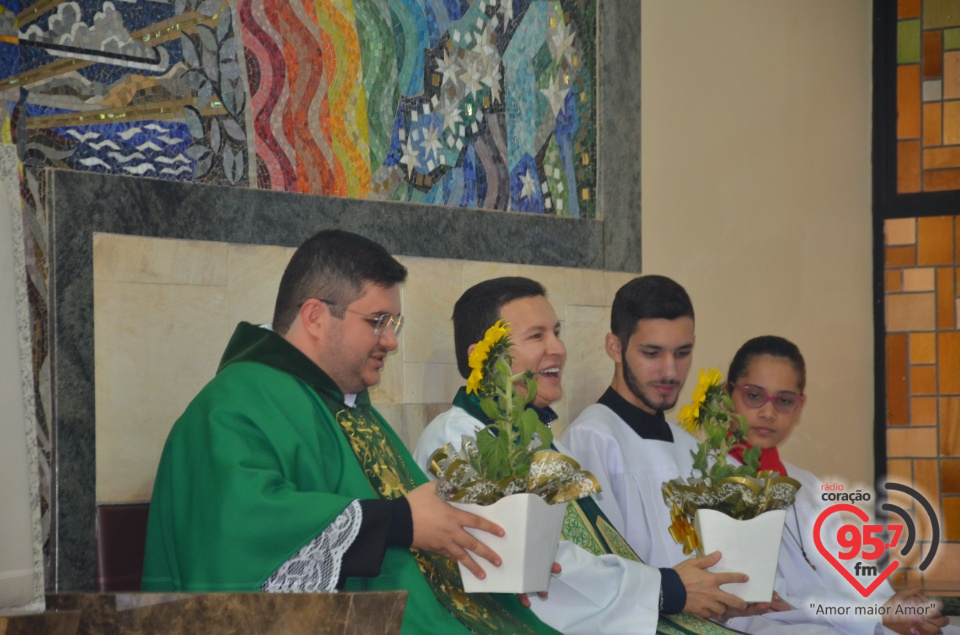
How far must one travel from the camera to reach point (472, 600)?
3865 millimetres

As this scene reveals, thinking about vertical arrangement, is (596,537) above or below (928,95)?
below

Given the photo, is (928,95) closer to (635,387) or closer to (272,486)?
(635,387)

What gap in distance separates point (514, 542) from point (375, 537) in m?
0.35

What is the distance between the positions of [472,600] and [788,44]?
4336 millimetres

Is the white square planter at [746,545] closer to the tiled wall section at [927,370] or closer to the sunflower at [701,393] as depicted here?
the sunflower at [701,393]

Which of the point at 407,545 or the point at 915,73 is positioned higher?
the point at 915,73

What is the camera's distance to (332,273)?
3.89 metres

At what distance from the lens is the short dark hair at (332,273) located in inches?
153

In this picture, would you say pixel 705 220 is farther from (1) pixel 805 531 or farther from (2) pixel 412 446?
(2) pixel 412 446

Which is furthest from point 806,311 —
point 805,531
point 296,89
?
point 296,89

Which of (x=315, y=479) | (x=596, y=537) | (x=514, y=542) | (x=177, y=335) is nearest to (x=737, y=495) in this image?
(x=596, y=537)

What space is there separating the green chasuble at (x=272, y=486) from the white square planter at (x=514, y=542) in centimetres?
24

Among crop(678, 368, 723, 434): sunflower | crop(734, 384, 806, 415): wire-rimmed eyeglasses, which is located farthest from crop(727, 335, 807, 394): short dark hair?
crop(678, 368, 723, 434): sunflower

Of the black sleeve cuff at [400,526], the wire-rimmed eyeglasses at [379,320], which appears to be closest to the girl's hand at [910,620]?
the wire-rimmed eyeglasses at [379,320]
